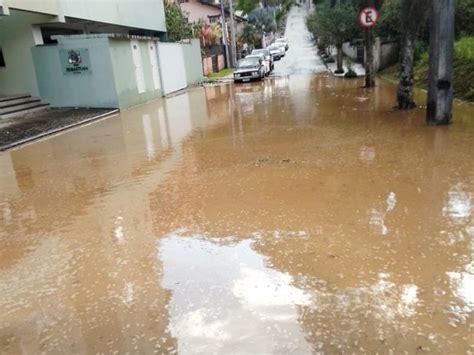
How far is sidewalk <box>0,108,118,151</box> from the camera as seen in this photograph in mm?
12219

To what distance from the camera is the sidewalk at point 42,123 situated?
12219 mm

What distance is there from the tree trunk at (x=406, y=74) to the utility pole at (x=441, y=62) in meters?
1.98

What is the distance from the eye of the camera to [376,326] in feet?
10.6

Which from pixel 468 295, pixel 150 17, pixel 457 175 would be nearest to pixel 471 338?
pixel 468 295

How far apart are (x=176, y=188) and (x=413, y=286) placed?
413 cm

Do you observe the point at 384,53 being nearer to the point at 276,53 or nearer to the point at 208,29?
the point at 208,29

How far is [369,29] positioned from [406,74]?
695cm

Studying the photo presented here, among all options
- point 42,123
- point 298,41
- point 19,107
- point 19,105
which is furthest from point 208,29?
point 298,41

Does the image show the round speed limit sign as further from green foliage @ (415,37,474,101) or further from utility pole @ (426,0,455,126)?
utility pole @ (426,0,455,126)

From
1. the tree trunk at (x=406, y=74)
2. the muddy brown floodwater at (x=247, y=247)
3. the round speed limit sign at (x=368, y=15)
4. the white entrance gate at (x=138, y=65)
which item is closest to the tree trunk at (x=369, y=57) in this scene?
the round speed limit sign at (x=368, y=15)

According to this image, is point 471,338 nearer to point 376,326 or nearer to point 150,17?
point 376,326

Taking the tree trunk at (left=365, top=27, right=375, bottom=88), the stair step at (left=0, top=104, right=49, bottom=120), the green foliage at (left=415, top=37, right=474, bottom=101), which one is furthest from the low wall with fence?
the stair step at (left=0, top=104, right=49, bottom=120)

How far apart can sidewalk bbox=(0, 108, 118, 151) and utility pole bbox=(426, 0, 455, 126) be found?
33.9 ft

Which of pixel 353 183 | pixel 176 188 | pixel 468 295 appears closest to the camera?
pixel 468 295
